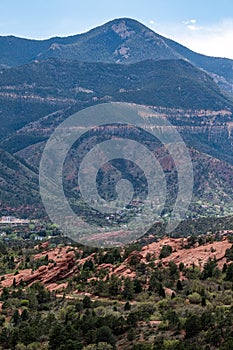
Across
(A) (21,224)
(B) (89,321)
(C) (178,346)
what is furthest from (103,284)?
→ (A) (21,224)

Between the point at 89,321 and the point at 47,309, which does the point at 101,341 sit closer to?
the point at 89,321

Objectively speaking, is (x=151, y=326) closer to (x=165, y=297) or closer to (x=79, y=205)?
(x=165, y=297)

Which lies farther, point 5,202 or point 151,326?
point 5,202

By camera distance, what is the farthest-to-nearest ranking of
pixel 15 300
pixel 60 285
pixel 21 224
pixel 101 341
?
pixel 21 224
pixel 60 285
pixel 15 300
pixel 101 341

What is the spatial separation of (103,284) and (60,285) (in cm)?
736

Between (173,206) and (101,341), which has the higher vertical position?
(101,341)

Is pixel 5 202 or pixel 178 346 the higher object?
pixel 178 346

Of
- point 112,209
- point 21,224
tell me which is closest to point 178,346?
point 21,224

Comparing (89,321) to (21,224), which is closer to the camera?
(89,321)

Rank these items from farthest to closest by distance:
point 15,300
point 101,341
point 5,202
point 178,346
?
point 5,202
point 15,300
point 101,341
point 178,346

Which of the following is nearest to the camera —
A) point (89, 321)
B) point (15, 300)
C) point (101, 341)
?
point (101, 341)

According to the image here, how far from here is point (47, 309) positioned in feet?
184

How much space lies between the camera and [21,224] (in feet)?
555

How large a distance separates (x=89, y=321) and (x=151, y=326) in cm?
459
